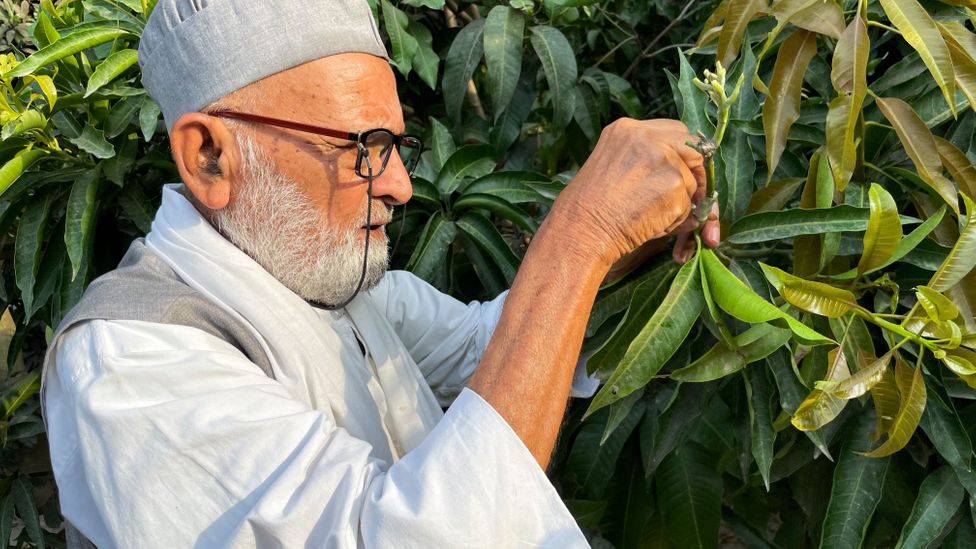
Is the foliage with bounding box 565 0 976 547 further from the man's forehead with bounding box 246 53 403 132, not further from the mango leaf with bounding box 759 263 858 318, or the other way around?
the man's forehead with bounding box 246 53 403 132

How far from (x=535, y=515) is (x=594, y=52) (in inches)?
59.3

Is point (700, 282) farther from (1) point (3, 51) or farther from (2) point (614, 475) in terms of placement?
(1) point (3, 51)

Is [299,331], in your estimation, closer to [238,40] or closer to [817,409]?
[238,40]

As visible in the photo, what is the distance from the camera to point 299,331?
50.3 inches

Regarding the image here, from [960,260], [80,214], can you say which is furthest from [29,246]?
[960,260]

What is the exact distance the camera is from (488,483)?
992mm

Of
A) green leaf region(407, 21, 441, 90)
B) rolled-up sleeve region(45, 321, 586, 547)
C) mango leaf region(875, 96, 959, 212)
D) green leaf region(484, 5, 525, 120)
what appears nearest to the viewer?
rolled-up sleeve region(45, 321, 586, 547)

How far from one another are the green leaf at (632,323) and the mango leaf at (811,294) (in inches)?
7.1

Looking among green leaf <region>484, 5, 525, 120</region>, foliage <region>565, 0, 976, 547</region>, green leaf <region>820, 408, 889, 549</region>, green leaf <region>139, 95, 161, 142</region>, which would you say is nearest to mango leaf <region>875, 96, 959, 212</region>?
foliage <region>565, 0, 976, 547</region>

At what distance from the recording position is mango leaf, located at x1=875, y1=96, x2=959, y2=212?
1208 millimetres

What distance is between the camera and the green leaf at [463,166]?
1773 mm

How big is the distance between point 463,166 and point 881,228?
852mm

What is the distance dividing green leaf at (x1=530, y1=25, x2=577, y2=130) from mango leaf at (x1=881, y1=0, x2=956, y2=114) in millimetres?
767

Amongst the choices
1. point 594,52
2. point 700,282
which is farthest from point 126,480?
point 594,52
